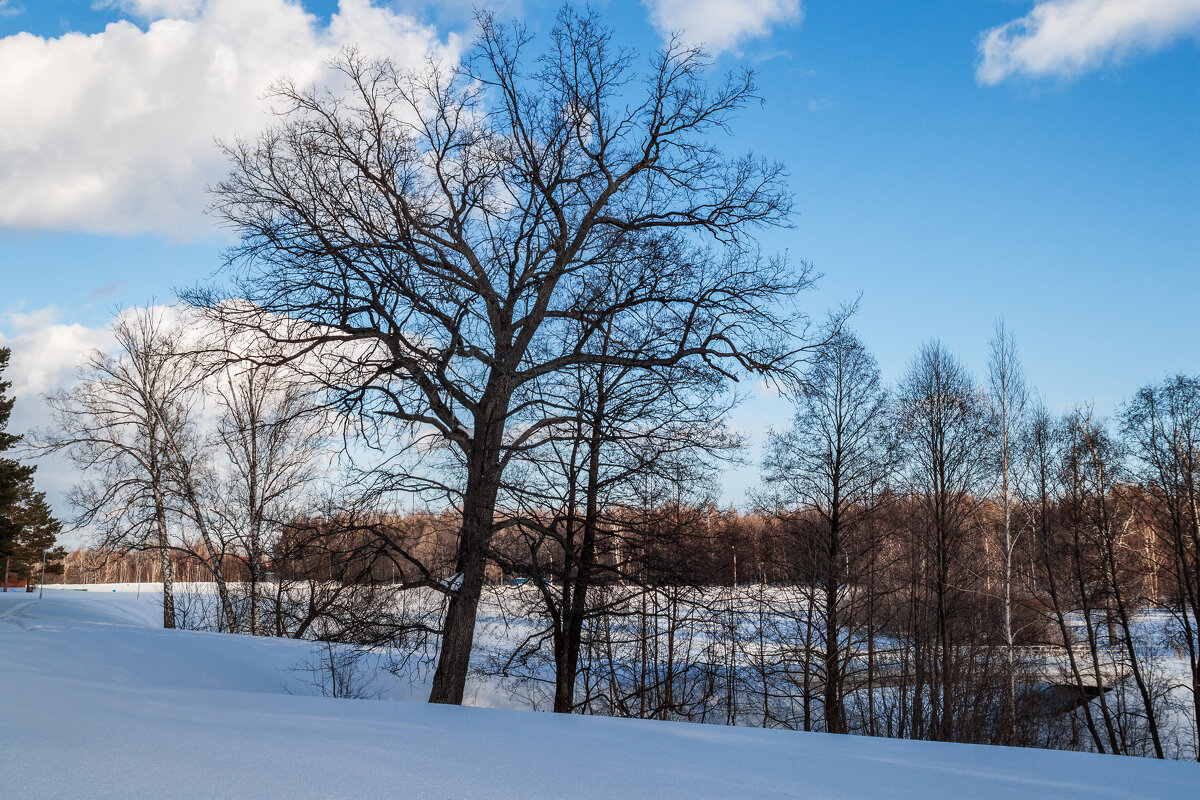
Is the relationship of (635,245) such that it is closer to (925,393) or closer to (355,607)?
(355,607)

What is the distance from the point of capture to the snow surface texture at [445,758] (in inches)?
146

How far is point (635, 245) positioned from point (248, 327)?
6037 millimetres

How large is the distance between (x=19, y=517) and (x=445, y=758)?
2492 inches

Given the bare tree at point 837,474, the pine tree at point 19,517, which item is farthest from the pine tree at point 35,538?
the bare tree at point 837,474

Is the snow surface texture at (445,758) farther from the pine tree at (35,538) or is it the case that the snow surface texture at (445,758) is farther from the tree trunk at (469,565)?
the pine tree at (35,538)

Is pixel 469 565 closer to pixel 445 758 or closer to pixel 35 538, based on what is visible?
pixel 445 758

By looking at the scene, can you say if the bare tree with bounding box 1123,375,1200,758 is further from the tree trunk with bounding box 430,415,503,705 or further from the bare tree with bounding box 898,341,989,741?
the tree trunk with bounding box 430,415,503,705

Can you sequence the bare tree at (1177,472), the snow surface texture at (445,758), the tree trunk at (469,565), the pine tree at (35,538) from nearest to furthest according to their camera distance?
the snow surface texture at (445,758) → the tree trunk at (469,565) → the bare tree at (1177,472) → the pine tree at (35,538)

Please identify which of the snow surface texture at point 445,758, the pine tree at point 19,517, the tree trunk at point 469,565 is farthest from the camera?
the pine tree at point 19,517

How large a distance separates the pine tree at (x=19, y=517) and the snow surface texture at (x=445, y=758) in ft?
112

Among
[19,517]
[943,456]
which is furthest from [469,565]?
[19,517]

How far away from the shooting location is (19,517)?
5306 centimetres

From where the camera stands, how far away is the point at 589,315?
12266 millimetres

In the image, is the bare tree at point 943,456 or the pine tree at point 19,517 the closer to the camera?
the bare tree at point 943,456
